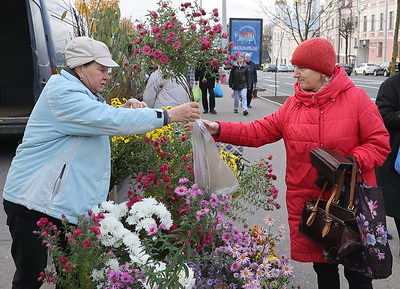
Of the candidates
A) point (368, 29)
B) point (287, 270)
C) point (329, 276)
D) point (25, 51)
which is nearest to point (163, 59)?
point (287, 270)

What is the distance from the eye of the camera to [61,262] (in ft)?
7.75

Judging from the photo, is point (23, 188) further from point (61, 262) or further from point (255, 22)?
point (255, 22)

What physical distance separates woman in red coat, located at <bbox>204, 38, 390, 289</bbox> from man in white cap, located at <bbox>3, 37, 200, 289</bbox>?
0.65m

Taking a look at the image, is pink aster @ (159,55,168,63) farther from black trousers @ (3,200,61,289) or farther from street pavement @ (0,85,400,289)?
street pavement @ (0,85,400,289)

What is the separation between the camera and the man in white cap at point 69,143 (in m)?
2.50

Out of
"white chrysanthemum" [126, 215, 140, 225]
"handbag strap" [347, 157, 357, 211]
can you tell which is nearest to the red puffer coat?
"handbag strap" [347, 157, 357, 211]

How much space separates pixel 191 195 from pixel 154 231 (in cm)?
39

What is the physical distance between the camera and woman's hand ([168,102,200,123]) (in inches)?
104

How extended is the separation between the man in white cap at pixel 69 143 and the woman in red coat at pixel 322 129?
25.5 inches

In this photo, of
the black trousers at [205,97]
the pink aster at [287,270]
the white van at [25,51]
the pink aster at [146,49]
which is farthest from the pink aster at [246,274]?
the black trousers at [205,97]

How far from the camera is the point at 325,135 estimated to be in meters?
2.78

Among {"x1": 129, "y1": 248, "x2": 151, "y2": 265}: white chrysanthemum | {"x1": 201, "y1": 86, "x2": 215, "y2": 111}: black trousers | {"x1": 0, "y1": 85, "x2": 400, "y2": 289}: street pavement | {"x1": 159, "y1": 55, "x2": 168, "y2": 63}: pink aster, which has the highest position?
{"x1": 159, "y1": 55, "x2": 168, "y2": 63}: pink aster

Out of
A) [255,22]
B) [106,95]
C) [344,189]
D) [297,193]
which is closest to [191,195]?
[297,193]

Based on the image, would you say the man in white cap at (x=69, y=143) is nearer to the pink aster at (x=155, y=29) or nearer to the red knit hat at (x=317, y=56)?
the red knit hat at (x=317, y=56)
